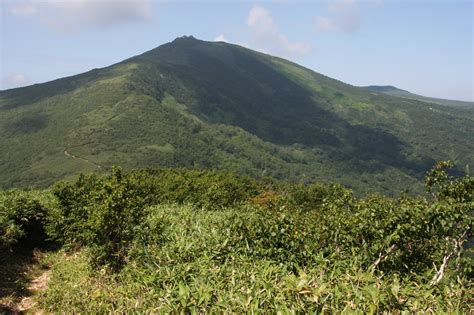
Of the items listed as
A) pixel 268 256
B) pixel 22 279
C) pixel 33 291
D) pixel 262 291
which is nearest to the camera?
pixel 262 291

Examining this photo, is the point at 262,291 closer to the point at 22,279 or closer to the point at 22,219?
the point at 22,279

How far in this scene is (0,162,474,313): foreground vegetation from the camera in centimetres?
521

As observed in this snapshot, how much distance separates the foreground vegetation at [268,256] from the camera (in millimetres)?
5215

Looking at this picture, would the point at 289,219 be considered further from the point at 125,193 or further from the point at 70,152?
the point at 70,152

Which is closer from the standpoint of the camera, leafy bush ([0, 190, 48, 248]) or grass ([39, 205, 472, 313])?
grass ([39, 205, 472, 313])

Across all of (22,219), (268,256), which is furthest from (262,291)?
(22,219)

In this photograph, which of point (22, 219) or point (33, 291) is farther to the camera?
point (22, 219)

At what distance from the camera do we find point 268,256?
8789mm

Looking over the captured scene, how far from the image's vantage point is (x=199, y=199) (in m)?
30.0

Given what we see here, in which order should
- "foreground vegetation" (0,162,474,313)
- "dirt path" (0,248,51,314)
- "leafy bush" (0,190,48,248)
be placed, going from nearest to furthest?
"foreground vegetation" (0,162,474,313) < "dirt path" (0,248,51,314) < "leafy bush" (0,190,48,248)

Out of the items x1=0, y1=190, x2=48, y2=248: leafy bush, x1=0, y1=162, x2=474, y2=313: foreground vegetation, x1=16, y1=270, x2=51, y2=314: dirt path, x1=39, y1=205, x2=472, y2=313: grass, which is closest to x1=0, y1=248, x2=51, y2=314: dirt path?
x1=16, y1=270, x2=51, y2=314: dirt path

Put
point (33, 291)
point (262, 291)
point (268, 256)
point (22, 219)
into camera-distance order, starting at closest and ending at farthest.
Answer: point (262, 291) → point (268, 256) → point (33, 291) → point (22, 219)

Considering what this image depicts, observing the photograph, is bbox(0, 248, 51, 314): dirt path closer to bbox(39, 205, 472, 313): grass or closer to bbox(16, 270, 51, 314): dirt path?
bbox(16, 270, 51, 314): dirt path

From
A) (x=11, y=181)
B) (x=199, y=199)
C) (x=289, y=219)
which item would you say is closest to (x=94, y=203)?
(x=289, y=219)
